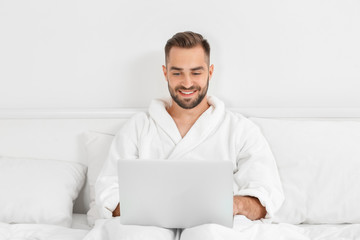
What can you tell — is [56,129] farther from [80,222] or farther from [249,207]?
[249,207]

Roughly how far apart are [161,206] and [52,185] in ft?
2.22

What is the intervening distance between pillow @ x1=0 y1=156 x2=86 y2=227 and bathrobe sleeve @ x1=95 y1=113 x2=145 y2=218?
Result: 0.17 m

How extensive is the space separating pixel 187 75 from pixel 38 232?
85cm

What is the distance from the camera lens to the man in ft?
6.34

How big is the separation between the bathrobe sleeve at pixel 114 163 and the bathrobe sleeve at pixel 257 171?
0.45 meters

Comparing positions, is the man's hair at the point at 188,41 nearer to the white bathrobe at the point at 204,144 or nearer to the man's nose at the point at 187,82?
the man's nose at the point at 187,82

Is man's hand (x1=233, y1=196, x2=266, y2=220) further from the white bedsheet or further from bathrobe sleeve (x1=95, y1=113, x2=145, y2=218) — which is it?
bathrobe sleeve (x1=95, y1=113, x2=145, y2=218)

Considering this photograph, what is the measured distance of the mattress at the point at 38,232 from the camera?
1.68 metres

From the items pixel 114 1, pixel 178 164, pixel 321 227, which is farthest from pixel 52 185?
pixel 321 227

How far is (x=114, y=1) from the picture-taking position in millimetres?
2238

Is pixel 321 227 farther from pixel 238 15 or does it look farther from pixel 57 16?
pixel 57 16

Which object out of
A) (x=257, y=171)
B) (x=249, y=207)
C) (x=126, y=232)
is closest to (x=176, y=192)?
(x=126, y=232)

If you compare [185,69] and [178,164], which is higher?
[185,69]

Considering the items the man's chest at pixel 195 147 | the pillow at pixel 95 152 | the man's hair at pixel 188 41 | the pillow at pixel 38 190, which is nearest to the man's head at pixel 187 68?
the man's hair at pixel 188 41
